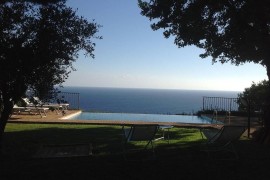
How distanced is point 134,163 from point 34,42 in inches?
109

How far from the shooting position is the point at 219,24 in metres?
10.2

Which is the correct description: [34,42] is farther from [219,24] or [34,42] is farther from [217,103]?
[217,103]

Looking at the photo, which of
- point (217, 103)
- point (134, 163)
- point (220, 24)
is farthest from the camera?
point (217, 103)

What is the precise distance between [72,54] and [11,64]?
1158mm

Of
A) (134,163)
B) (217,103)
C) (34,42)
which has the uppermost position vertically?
(34,42)

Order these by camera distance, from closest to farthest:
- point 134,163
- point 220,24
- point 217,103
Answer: point 134,163, point 220,24, point 217,103

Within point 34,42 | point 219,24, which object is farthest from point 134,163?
point 219,24

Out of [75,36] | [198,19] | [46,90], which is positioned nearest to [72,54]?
[75,36]


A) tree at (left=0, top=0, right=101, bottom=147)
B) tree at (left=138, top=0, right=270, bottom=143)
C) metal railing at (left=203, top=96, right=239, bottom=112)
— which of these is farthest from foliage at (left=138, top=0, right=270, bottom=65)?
metal railing at (left=203, top=96, right=239, bottom=112)

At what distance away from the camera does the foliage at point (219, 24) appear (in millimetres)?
8852

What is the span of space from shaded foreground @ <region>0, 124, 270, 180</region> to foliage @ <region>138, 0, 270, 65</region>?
2.78 m

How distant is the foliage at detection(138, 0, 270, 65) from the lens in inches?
348

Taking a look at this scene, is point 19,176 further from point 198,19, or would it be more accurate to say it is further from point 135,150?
point 198,19

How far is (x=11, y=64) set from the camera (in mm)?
6066
